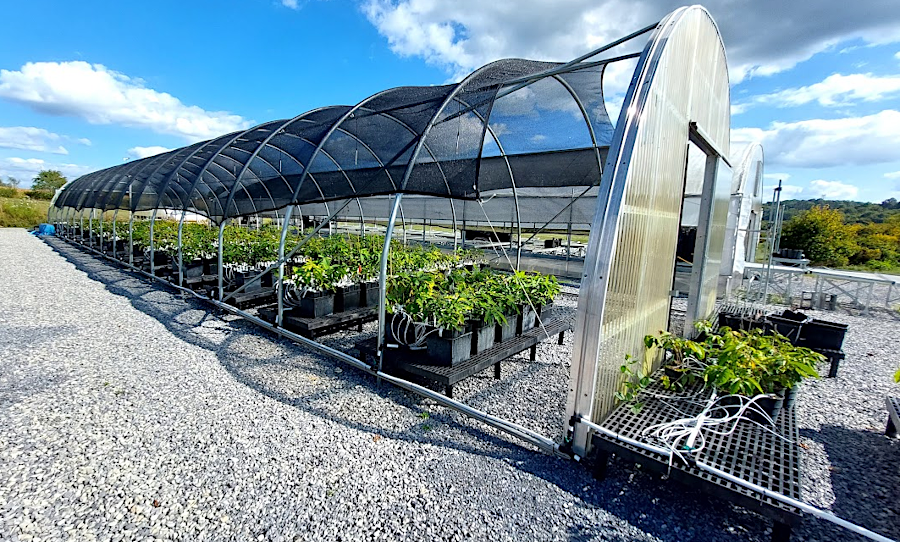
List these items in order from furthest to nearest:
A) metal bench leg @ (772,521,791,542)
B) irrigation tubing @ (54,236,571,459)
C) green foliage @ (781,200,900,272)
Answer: green foliage @ (781,200,900,272) < irrigation tubing @ (54,236,571,459) < metal bench leg @ (772,521,791,542)

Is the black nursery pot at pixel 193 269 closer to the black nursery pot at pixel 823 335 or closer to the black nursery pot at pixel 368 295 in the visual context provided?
the black nursery pot at pixel 368 295

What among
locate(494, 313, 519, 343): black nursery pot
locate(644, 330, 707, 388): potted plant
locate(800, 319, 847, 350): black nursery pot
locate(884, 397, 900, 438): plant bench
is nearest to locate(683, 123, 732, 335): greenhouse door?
locate(800, 319, 847, 350): black nursery pot

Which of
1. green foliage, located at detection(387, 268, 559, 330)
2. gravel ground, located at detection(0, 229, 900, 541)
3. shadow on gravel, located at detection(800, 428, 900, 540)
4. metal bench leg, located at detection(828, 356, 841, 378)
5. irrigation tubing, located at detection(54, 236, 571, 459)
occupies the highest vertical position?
green foliage, located at detection(387, 268, 559, 330)

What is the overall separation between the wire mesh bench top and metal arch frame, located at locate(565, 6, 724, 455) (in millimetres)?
209

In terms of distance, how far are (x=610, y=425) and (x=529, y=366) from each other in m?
Answer: 1.77

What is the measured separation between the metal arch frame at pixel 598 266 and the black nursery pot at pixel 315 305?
3143 millimetres

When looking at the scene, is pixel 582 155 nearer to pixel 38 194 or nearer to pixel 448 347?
pixel 448 347

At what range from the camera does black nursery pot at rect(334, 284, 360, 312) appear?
4996 mm

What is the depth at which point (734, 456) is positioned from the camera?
229cm

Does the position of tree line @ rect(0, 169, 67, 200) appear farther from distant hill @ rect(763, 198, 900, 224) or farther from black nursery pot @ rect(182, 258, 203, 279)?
distant hill @ rect(763, 198, 900, 224)

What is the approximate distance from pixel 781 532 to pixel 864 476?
1287mm

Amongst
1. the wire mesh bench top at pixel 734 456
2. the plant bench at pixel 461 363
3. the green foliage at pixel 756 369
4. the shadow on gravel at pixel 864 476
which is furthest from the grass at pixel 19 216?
the shadow on gravel at pixel 864 476

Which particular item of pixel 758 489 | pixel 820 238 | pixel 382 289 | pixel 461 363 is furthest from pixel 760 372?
pixel 820 238

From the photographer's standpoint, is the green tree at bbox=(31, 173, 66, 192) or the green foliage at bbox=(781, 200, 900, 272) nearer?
the green foliage at bbox=(781, 200, 900, 272)
